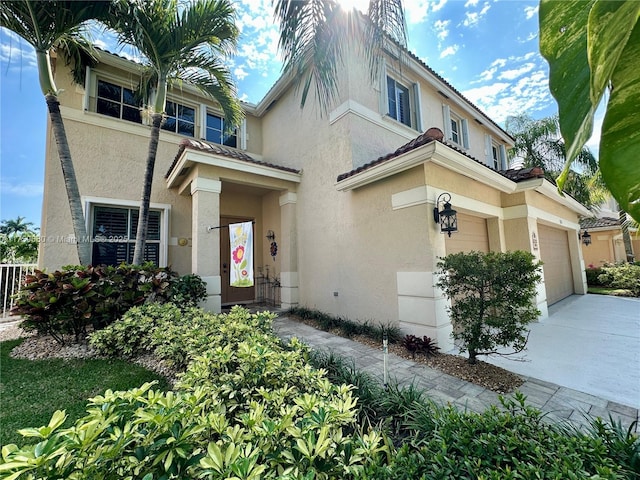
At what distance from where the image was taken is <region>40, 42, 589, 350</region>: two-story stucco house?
5348mm

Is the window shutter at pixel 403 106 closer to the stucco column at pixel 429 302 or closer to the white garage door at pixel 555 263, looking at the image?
the stucco column at pixel 429 302

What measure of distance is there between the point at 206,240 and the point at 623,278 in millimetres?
15993

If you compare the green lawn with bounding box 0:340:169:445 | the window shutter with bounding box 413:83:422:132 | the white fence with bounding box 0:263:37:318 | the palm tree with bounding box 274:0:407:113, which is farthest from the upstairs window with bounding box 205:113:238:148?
the green lawn with bounding box 0:340:169:445

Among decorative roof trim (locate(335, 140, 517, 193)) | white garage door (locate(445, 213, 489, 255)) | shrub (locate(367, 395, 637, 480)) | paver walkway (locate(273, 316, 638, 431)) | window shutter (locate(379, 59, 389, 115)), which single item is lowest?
paver walkway (locate(273, 316, 638, 431))

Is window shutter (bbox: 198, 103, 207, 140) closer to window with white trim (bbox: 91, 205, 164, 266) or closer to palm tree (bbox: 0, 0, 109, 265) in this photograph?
window with white trim (bbox: 91, 205, 164, 266)

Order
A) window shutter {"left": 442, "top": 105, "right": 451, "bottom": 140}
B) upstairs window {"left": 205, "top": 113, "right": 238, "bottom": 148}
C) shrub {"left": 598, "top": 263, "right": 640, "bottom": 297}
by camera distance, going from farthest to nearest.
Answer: shrub {"left": 598, "top": 263, "right": 640, "bottom": 297}
window shutter {"left": 442, "top": 105, "right": 451, "bottom": 140}
upstairs window {"left": 205, "top": 113, "right": 238, "bottom": 148}

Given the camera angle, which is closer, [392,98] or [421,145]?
[421,145]

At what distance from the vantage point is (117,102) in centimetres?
785

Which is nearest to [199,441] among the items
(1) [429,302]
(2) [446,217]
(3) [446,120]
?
(1) [429,302]

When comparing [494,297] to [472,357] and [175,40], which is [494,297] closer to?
[472,357]

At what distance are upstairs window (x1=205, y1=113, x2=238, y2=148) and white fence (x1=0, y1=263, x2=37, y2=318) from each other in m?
6.31

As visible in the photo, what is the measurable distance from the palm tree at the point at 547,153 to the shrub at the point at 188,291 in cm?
1495

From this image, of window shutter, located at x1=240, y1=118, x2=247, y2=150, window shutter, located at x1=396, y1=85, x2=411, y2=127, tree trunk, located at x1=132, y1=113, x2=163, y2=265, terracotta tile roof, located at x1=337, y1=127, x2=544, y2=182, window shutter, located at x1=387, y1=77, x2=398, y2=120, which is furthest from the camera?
window shutter, located at x1=240, y1=118, x2=247, y2=150

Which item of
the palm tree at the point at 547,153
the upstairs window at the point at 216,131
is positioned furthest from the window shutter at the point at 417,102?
the palm tree at the point at 547,153
